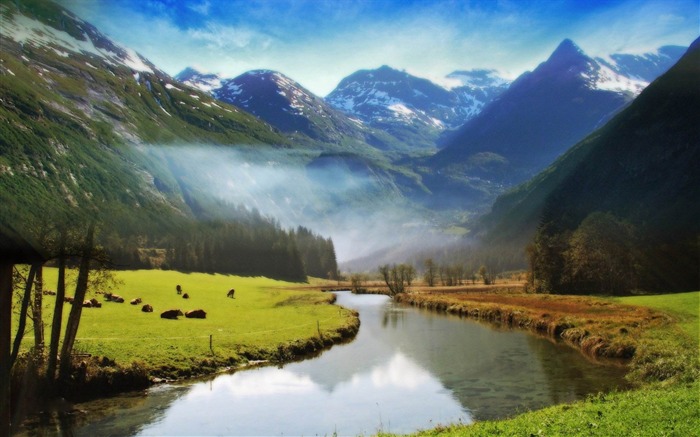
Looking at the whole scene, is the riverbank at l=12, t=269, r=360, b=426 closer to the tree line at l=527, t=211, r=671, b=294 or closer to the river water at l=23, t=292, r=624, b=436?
the river water at l=23, t=292, r=624, b=436

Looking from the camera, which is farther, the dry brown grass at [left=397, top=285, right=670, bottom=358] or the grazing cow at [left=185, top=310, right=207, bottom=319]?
the grazing cow at [left=185, top=310, right=207, bottom=319]

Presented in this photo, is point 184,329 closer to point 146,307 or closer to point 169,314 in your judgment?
point 169,314

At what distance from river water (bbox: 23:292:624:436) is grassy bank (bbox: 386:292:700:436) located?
435cm

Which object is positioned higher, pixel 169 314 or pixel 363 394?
pixel 169 314

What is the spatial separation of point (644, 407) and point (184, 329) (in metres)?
56.4

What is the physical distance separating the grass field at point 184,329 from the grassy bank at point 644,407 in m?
31.6

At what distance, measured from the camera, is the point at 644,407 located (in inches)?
1043

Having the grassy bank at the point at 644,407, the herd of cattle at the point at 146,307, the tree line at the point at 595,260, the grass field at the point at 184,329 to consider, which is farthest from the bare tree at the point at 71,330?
the tree line at the point at 595,260

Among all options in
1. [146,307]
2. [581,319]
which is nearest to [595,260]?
[581,319]

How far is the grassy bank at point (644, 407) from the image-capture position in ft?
75.1

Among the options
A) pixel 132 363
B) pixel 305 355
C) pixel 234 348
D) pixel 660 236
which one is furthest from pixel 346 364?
pixel 660 236

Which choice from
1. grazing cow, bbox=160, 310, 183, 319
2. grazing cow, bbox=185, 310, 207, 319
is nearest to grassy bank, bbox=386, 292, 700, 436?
grazing cow, bbox=160, 310, 183, 319

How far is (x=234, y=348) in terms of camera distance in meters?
57.5

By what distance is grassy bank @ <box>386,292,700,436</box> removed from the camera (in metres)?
22.9
